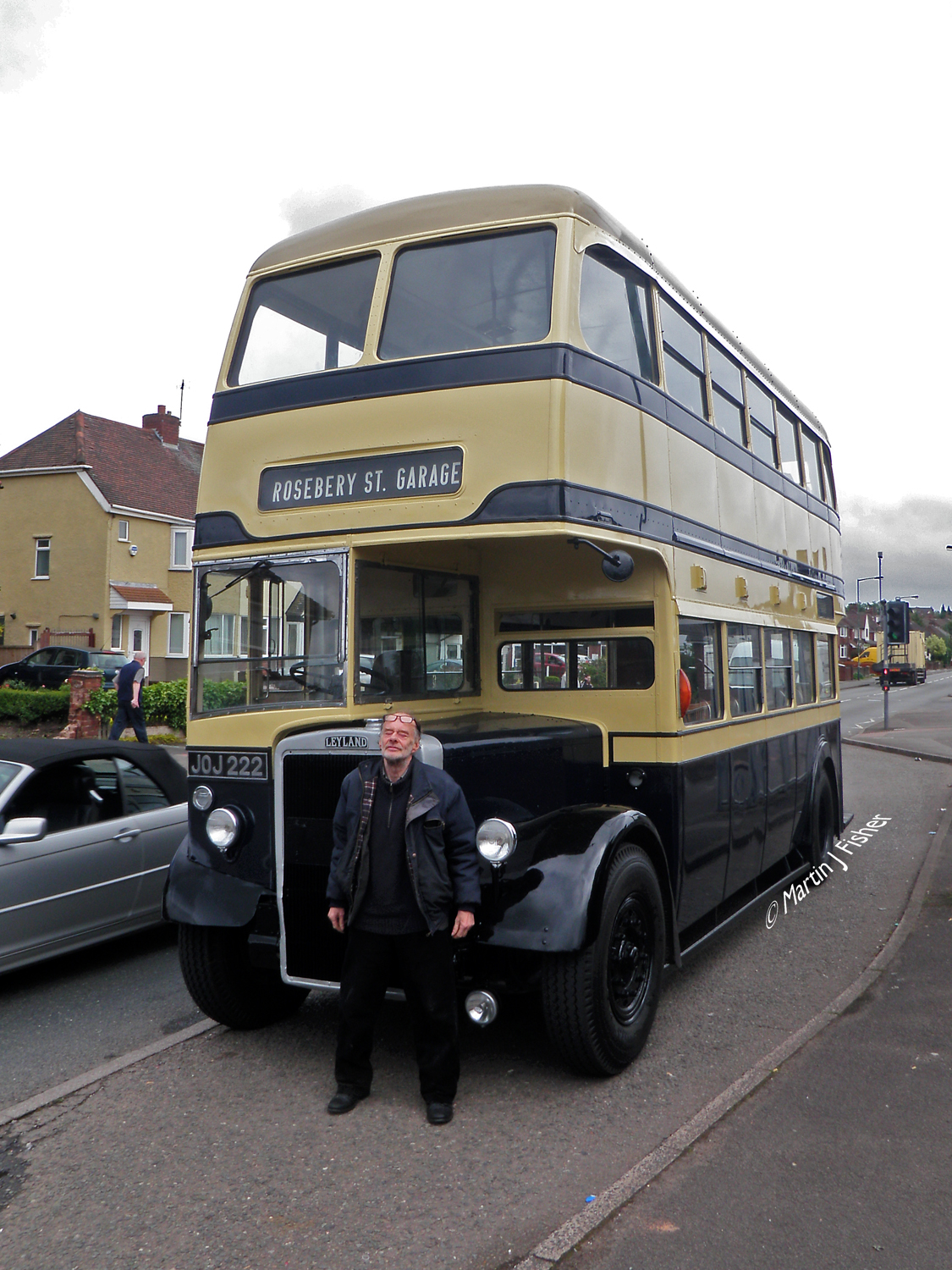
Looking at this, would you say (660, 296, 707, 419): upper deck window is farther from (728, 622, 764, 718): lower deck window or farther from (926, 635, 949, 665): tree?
(926, 635, 949, 665): tree

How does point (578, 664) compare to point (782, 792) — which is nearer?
point (578, 664)

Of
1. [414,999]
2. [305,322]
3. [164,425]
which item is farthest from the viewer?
[164,425]

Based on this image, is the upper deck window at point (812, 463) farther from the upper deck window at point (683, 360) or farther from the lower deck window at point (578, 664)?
the lower deck window at point (578, 664)

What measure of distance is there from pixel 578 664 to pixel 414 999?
2.27 m

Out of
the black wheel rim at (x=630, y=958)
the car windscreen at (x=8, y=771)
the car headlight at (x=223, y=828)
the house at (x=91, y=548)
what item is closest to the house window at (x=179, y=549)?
the house at (x=91, y=548)

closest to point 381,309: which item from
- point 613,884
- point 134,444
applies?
point 613,884

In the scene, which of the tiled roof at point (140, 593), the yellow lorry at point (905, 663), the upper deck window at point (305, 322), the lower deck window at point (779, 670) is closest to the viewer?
the upper deck window at point (305, 322)

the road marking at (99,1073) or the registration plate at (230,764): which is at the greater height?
the registration plate at (230,764)

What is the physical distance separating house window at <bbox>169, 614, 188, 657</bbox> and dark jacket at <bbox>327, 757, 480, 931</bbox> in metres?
36.7

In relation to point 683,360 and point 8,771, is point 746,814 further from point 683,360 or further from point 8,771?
point 8,771

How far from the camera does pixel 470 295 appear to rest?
529 centimetres

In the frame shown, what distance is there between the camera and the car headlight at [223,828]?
196 inches

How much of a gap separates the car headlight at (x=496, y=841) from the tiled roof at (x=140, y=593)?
3503 centimetres

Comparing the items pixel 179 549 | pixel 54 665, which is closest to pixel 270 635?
pixel 54 665
